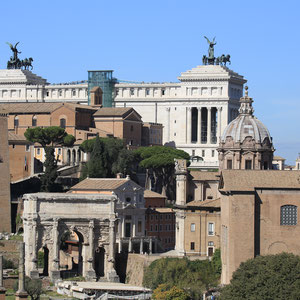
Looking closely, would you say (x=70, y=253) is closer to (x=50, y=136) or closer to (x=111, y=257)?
(x=111, y=257)

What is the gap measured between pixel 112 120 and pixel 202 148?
16.4m

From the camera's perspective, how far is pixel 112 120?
13950 cm

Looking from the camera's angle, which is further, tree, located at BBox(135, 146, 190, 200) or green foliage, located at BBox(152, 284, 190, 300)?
tree, located at BBox(135, 146, 190, 200)

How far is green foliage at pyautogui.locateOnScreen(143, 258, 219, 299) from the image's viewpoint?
81938 millimetres

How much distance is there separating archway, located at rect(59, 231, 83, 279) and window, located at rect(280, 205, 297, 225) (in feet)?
61.7

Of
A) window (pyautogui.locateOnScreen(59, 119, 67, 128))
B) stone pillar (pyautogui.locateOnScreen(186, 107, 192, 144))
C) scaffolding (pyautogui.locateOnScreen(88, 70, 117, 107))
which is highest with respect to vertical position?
scaffolding (pyautogui.locateOnScreen(88, 70, 117, 107))

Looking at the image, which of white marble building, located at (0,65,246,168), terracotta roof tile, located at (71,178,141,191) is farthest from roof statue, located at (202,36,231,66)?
terracotta roof tile, located at (71,178,141,191)

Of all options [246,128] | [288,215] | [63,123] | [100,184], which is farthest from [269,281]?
[63,123]

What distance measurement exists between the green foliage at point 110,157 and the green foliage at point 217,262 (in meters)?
28.9

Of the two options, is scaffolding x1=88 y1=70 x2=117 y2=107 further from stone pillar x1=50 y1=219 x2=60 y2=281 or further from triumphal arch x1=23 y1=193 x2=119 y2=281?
stone pillar x1=50 y1=219 x2=60 y2=281

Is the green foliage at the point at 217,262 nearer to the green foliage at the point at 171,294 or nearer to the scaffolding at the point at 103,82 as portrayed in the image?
the green foliage at the point at 171,294

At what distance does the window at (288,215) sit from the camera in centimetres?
7756

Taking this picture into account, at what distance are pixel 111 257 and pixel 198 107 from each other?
218ft

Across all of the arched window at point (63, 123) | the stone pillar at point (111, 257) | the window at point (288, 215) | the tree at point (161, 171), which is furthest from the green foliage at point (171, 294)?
the arched window at point (63, 123)
